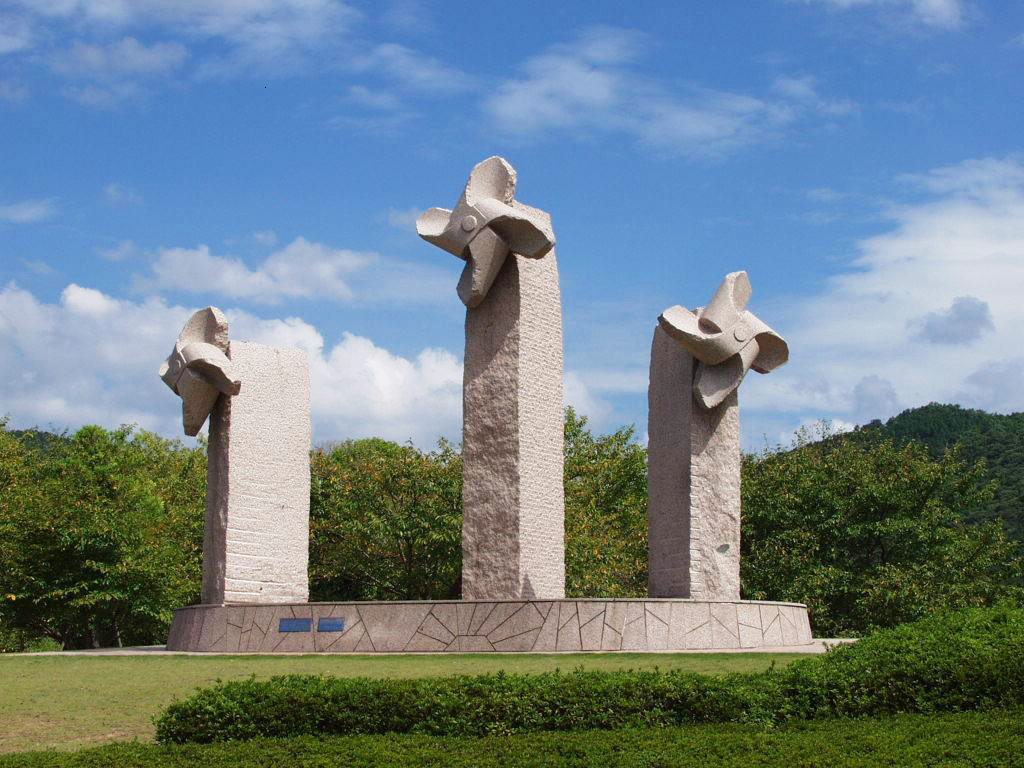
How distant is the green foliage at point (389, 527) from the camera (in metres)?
22.9

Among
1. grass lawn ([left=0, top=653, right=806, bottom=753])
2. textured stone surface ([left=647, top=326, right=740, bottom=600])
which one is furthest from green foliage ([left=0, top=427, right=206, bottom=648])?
textured stone surface ([left=647, top=326, right=740, bottom=600])

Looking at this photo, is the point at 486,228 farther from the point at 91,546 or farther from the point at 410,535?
the point at 91,546

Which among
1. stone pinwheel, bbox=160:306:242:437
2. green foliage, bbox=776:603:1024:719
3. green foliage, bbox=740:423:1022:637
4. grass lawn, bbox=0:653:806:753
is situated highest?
stone pinwheel, bbox=160:306:242:437

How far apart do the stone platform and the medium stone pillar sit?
39.0 inches

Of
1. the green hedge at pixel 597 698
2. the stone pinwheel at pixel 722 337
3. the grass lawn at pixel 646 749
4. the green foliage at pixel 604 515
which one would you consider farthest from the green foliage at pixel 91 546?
the grass lawn at pixel 646 749

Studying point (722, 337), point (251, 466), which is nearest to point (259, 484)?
point (251, 466)

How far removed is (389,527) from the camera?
22766 millimetres

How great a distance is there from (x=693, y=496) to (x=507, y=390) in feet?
8.82

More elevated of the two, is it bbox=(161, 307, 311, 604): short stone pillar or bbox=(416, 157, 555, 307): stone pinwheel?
bbox=(416, 157, 555, 307): stone pinwheel

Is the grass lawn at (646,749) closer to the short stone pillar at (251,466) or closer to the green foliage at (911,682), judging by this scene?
the green foliage at (911,682)

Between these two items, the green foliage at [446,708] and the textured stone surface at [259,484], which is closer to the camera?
the green foliage at [446,708]

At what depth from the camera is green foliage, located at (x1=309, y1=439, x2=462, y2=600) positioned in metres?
22.9

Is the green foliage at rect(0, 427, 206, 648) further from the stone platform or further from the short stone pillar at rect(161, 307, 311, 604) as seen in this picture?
the stone platform

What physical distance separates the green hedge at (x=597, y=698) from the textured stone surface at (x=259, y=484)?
786 cm
